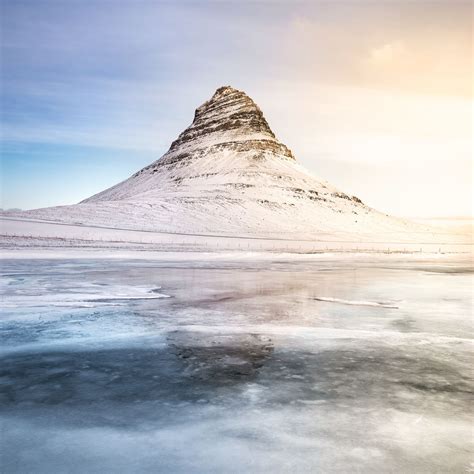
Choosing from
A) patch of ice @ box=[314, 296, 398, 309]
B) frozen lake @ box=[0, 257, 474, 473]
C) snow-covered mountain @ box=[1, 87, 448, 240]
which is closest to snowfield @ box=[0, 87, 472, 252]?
snow-covered mountain @ box=[1, 87, 448, 240]

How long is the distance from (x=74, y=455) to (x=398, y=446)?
3167mm

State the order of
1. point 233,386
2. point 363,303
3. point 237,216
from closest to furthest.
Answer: point 233,386 → point 363,303 → point 237,216

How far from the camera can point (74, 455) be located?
16.8 feet

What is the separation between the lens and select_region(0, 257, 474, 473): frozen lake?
17.0ft

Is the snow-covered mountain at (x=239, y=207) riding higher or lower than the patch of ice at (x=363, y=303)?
higher

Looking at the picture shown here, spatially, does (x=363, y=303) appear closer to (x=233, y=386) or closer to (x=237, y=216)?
A: (x=233, y=386)

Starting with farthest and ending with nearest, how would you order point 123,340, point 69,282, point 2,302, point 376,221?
point 376,221 → point 69,282 → point 2,302 → point 123,340

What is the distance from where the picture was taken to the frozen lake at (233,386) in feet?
17.0

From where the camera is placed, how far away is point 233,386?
7414 millimetres

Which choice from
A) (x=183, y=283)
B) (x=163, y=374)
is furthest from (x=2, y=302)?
(x=163, y=374)

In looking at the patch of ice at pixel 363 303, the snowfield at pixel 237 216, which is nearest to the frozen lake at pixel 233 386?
the patch of ice at pixel 363 303

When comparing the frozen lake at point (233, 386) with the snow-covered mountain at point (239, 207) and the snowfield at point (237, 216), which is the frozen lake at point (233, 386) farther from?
the snow-covered mountain at point (239, 207)

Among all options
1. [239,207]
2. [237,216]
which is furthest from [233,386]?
[239,207]

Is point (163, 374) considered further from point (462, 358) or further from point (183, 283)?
point (183, 283)
